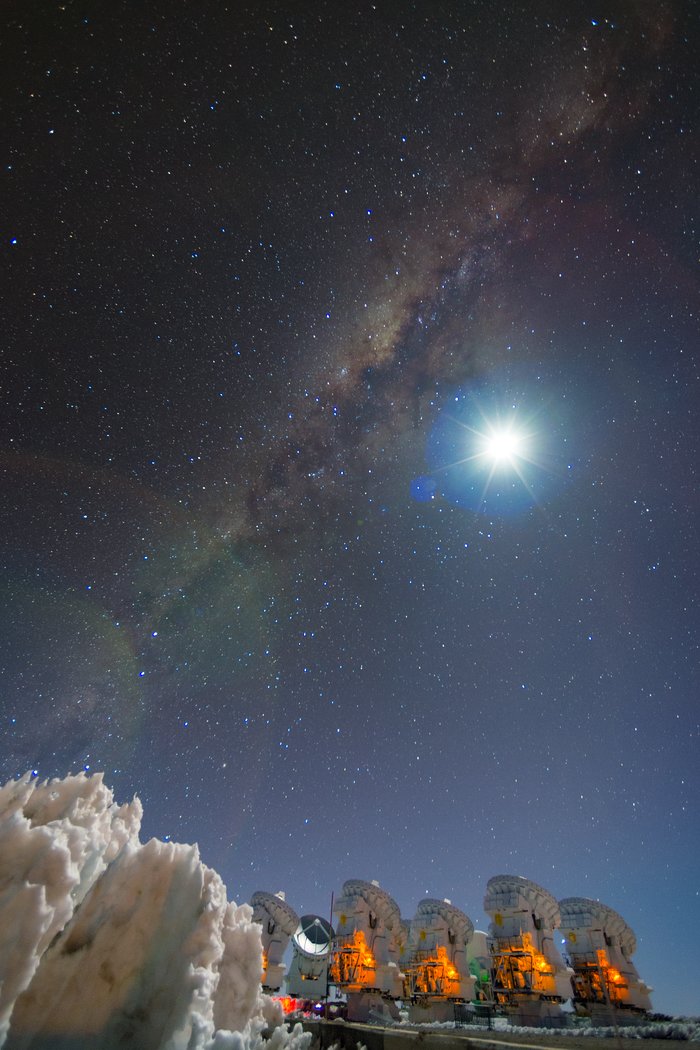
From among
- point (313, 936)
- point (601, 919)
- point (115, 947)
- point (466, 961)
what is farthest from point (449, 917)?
point (115, 947)

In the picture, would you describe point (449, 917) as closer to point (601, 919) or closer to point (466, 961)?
point (466, 961)

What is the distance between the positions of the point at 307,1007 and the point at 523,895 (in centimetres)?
2133

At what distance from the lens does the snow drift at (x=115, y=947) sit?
7859 mm

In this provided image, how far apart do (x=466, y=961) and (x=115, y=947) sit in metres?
51.1

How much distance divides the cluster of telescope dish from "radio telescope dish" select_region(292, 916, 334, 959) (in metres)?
3.48

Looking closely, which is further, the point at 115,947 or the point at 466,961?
the point at 466,961

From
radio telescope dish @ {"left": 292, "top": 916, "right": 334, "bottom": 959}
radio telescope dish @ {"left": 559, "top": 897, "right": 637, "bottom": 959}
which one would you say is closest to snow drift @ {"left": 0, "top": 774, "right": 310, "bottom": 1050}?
radio telescope dish @ {"left": 559, "top": 897, "right": 637, "bottom": 959}

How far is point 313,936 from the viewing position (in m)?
57.6

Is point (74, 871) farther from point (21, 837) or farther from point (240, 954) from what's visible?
point (240, 954)

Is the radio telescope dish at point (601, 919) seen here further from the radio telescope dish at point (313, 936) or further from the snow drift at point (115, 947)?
the snow drift at point (115, 947)

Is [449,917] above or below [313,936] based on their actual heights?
above

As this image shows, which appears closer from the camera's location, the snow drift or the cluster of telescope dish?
the snow drift

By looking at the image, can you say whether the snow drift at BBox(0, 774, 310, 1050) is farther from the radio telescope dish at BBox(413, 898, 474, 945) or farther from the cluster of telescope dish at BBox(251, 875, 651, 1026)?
the radio telescope dish at BBox(413, 898, 474, 945)

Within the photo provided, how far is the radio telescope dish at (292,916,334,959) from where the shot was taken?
54.8 m
